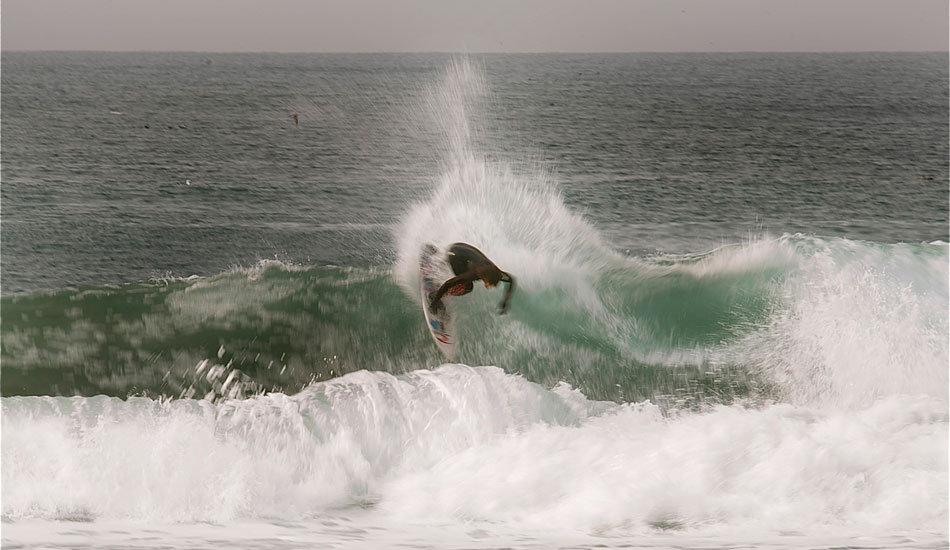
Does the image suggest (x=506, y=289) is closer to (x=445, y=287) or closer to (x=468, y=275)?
(x=468, y=275)

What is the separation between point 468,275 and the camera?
7.28 m

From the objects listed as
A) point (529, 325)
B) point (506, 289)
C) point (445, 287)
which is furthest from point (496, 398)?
point (506, 289)

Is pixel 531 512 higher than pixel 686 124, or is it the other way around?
pixel 686 124

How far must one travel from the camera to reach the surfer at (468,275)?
23.7ft

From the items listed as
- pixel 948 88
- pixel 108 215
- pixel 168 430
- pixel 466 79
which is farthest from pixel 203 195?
pixel 948 88

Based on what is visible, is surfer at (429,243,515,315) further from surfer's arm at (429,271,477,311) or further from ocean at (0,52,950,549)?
ocean at (0,52,950,549)

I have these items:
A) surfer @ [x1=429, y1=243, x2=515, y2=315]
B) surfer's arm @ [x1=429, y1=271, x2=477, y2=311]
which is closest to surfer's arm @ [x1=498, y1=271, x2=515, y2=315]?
surfer @ [x1=429, y1=243, x2=515, y2=315]

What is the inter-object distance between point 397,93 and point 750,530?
4233 centimetres

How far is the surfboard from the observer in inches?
280

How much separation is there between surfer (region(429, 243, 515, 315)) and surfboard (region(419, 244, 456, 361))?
0.06 m

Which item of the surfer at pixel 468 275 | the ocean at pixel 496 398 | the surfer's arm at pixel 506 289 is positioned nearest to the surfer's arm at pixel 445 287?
the surfer at pixel 468 275

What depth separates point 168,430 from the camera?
5.30 m

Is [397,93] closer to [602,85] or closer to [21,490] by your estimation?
[602,85]

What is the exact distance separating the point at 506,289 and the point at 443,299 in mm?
682
